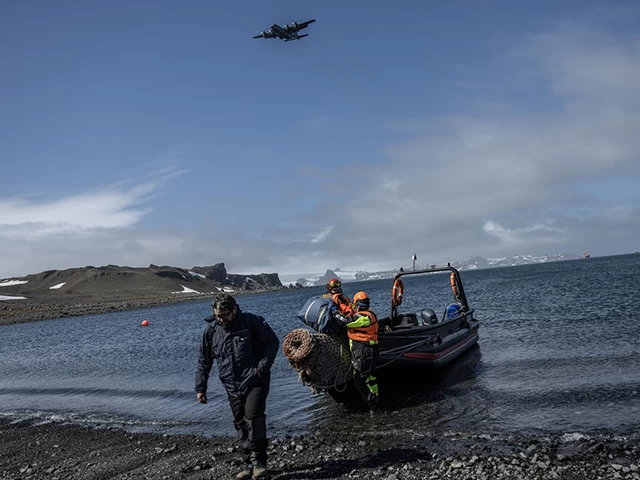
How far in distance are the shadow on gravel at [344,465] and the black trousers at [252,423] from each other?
49cm

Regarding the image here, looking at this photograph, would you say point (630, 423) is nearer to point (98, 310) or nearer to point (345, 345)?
point (345, 345)

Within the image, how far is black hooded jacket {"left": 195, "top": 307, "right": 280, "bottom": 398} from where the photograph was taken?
671cm

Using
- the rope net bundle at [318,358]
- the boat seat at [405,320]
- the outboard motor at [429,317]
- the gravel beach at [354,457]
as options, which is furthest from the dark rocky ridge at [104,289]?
the rope net bundle at [318,358]

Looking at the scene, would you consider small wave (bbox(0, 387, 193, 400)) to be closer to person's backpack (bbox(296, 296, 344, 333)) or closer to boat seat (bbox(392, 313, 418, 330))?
person's backpack (bbox(296, 296, 344, 333))

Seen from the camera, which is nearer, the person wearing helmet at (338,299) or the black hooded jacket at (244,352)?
the black hooded jacket at (244,352)

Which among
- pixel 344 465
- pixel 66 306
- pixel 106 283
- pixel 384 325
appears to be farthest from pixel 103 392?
pixel 106 283

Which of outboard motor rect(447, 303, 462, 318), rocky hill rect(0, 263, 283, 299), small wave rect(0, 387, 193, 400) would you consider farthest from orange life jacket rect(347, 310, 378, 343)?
rocky hill rect(0, 263, 283, 299)

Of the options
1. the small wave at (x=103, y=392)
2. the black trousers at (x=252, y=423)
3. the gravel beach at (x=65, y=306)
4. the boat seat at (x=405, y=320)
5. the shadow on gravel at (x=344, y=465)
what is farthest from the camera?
the gravel beach at (x=65, y=306)

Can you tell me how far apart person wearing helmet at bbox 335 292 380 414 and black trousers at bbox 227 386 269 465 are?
12.2 ft

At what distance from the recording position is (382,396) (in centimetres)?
1214

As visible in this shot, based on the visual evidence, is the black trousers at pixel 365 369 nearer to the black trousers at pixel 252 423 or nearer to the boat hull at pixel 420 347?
the boat hull at pixel 420 347

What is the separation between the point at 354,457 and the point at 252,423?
1936mm

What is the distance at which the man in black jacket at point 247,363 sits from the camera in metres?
6.67

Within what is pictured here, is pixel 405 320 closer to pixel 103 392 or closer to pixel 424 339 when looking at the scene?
pixel 424 339
